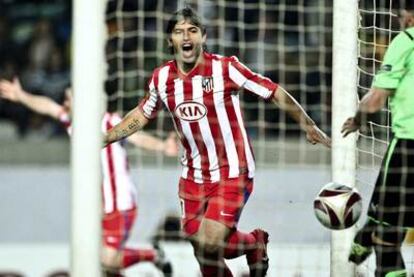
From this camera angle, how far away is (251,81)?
6.99 meters

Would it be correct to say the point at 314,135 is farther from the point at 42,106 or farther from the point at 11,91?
the point at 42,106

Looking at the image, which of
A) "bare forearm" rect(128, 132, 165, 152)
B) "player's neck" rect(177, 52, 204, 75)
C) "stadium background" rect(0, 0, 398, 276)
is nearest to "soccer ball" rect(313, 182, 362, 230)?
"player's neck" rect(177, 52, 204, 75)

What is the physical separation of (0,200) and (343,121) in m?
3.69

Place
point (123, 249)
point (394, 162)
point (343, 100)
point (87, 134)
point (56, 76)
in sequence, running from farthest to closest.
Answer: point (56, 76) < point (123, 249) < point (343, 100) < point (394, 162) < point (87, 134)

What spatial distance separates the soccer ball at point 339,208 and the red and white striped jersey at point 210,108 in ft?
2.17

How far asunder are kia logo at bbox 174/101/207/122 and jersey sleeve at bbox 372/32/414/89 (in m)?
1.04

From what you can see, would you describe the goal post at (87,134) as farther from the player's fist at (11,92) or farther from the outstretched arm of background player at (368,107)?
the player's fist at (11,92)

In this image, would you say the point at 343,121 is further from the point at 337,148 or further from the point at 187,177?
the point at 187,177

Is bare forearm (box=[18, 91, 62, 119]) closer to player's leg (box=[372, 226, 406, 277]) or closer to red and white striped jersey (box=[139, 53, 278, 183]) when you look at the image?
red and white striped jersey (box=[139, 53, 278, 183])

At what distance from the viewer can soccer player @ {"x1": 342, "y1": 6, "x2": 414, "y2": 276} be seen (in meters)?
6.31

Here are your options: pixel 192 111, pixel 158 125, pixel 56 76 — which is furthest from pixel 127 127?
pixel 56 76

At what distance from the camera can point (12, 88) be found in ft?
28.1

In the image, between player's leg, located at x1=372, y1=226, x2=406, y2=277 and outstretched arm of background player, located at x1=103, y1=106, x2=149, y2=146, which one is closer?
player's leg, located at x1=372, y1=226, x2=406, y2=277

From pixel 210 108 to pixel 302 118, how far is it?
0.49 m
